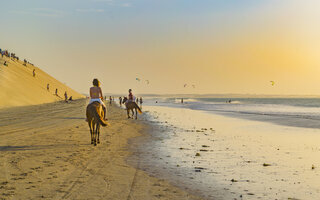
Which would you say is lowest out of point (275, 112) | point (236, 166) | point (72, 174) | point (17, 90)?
point (275, 112)

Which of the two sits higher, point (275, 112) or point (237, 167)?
point (237, 167)

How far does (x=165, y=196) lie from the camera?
6.87m

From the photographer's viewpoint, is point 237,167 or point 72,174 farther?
point 237,167

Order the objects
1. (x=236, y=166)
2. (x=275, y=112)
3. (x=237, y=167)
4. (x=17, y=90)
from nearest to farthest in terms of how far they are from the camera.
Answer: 1. (x=237, y=167)
2. (x=236, y=166)
3. (x=275, y=112)
4. (x=17, y=90)

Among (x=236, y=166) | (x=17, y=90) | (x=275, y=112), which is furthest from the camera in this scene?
(x=17, y=90)

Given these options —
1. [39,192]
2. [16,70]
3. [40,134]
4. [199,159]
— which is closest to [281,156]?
[199,159]

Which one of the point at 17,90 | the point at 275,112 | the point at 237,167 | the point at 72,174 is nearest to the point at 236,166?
the point at 237,167

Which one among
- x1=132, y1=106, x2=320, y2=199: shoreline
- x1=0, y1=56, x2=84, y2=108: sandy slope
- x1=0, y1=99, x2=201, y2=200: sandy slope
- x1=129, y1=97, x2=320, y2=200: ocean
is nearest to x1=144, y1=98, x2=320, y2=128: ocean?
x1=129, y1=97, x2=320, y2=200: ocean

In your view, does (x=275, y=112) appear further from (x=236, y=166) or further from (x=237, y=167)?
(x=237, y=167)

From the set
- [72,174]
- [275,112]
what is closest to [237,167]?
[72,174]

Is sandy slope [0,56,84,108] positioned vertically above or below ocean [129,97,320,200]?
above

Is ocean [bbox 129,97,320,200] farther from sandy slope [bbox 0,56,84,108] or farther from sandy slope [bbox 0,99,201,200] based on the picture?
sandy slope [bbox 0,56,84,108]

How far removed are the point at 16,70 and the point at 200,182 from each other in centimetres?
6857

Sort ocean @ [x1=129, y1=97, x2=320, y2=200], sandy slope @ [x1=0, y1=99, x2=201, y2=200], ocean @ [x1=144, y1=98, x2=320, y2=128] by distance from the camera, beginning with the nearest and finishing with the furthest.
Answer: sandy slope @ [x1=0, y1=99, x2=201, y2=200]
ocean @ [x1=129, y1=97, x2=320, y2=200]
ocean @ [x1=144, y1=98, x2=320, y2=128]
